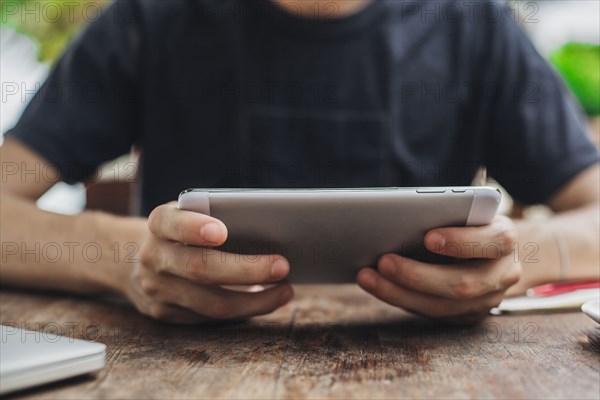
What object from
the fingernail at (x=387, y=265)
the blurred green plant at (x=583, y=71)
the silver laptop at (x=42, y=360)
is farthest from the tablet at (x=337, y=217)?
the blurred green plant at (x=583, y=71)

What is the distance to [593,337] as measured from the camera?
68 centimetres

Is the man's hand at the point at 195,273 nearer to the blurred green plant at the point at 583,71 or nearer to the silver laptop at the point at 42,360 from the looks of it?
the silver laptop at the point at 42,360

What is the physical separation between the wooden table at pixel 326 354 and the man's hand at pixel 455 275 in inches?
1.2

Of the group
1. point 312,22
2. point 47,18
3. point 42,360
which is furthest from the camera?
point 47,18

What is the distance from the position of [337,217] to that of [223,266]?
5.3 inches

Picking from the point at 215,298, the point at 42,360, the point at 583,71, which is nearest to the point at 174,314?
the point at 215,298

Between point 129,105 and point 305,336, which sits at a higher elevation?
point 129,105

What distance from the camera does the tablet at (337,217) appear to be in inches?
24.2

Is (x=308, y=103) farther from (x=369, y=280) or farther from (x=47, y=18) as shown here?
(x=47, y=18)

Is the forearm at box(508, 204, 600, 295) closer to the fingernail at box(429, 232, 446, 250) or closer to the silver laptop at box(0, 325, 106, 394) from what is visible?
the fingernail at box(429, 232, 446, 250)

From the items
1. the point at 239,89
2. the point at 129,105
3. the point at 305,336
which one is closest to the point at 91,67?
the point at 129,105

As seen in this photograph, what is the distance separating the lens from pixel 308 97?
Answer: 4.15 ft

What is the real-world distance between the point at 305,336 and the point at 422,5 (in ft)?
2.94

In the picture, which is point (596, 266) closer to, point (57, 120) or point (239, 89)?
point (239, 89)
